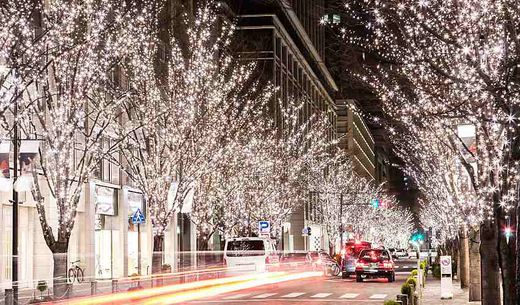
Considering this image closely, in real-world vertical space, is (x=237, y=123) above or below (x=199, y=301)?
above

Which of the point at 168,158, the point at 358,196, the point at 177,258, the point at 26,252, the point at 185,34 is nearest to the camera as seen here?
the point at 26,252

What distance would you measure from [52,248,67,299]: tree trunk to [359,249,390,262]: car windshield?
18046mm

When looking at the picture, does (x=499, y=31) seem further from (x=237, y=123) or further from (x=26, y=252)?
(x=237, y=123)

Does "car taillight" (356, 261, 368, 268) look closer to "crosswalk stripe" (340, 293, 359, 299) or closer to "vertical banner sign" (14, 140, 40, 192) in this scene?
"crosswalk stripe" (340, 293, 359, 299)

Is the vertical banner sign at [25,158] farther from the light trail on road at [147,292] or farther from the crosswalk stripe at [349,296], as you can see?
the crosswalk stripe at [349,296]

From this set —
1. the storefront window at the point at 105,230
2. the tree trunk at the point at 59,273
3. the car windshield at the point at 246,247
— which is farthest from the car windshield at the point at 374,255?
the tree trunk at the point at 59,273

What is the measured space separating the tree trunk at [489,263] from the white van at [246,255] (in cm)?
1928

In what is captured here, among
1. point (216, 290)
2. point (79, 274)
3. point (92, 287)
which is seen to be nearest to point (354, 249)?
point (216, 290)

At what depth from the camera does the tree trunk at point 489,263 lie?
63.6ft

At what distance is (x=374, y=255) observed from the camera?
1652 inches

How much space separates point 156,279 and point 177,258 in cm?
1590

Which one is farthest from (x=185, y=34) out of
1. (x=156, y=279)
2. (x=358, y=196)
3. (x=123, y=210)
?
(x=358, y=196)

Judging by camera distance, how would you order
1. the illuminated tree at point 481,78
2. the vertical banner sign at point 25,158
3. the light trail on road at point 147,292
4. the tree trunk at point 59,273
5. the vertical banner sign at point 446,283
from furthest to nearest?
the vertical banner sign at point 446,283, the tree trunk at point 59,273, the vertical banner sign at point 25,158, the light trail on road at point 147,292, the illuminated tree at point 481,78

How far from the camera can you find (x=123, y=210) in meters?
43.2
